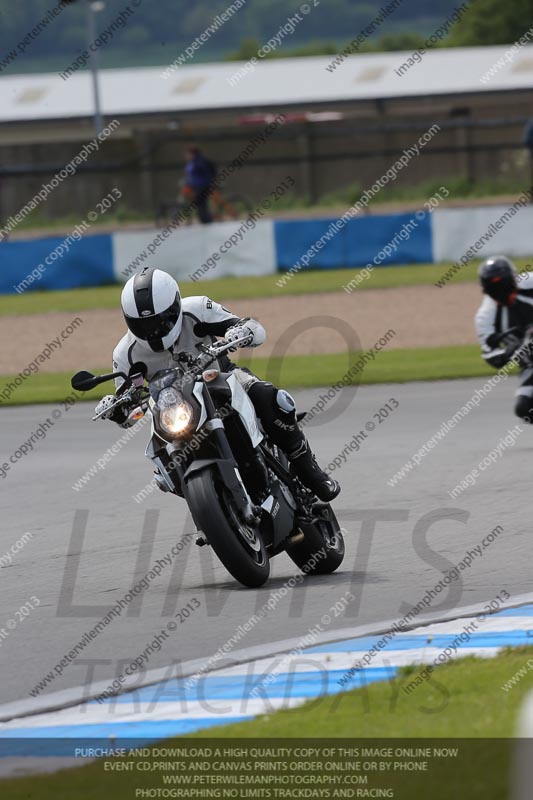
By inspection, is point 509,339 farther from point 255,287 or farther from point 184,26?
point 184,26

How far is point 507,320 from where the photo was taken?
1241 centimetres

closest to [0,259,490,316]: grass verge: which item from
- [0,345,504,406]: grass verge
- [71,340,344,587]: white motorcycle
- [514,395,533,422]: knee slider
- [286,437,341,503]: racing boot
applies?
[0,345,504,406]: grass verge

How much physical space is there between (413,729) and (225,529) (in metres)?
2.14

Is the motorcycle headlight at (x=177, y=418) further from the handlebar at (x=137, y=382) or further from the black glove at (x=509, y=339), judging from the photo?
the black glove at (x=509, y=339)

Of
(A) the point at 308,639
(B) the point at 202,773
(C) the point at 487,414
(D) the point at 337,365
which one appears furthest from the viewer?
(D) the point at 337,365

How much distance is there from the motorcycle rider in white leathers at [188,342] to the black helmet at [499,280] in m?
4.53

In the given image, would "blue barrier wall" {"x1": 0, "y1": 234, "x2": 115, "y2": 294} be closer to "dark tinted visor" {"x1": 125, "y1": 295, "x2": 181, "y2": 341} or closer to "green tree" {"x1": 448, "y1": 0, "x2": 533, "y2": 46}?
"dark tinted visor" {"x1": 125, "y1": 295, "x2": 181, "y2": 341}

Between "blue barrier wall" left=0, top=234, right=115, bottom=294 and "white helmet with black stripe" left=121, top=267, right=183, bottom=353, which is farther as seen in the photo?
"blue barrier wall" left=0, top=234, right=115, bottom=294

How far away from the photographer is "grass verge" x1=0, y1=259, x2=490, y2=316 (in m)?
25.4

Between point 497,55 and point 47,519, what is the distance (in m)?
48.6

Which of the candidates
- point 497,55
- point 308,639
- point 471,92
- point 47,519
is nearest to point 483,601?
point 308,639

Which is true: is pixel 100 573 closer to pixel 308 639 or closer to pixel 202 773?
pixel 308 639

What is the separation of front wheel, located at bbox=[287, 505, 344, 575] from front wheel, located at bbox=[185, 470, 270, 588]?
417mm

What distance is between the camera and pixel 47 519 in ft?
34.0
